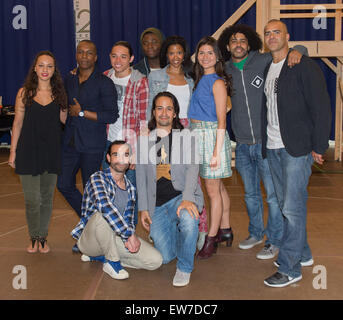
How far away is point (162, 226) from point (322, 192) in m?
3.33

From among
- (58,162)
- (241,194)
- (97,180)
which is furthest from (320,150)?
(241,194)

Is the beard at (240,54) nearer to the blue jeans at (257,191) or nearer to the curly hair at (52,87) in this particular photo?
the blue jeans at (257,191)

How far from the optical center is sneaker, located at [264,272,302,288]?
118 inches

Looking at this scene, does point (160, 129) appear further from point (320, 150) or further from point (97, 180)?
point (320, 150)

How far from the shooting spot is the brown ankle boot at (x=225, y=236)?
3.89 metres

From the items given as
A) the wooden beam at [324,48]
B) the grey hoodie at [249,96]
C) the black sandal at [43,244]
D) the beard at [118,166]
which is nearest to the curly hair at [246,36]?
the grey hoodie at [249,96]

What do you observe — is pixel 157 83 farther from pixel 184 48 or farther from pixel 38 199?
pixel 38 199

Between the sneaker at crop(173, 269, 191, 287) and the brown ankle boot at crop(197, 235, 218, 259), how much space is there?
50 cm

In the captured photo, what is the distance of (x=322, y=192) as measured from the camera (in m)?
6.05

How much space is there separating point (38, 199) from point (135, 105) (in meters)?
1.13

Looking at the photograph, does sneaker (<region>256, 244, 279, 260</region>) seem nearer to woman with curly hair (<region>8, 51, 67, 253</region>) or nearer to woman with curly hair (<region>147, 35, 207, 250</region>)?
woman with curly hair (<region>147, 35, 207, 250</region>)

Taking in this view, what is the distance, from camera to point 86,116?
3688 mm

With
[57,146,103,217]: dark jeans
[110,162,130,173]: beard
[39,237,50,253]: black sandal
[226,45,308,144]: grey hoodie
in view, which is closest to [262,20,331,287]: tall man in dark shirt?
[226,45,308,144]: grey hoodie

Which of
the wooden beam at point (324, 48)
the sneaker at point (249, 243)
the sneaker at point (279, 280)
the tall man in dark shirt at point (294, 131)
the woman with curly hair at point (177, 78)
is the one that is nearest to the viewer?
the tall man in dark shirt at point (294, 131)
